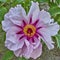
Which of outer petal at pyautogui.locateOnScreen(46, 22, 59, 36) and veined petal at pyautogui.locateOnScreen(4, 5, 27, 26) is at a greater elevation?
veined petal at pyautogui.locateOnScreen(4, 5, 27, 26)

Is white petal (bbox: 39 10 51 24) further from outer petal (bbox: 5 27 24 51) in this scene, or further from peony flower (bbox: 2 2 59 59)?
outer petal (bbox: 5 27 24 51)

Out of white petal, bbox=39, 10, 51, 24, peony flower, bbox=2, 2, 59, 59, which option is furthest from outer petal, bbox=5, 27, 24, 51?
white petal, bbox=39, 10, 51, 24

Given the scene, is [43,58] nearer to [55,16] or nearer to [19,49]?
[55,16]

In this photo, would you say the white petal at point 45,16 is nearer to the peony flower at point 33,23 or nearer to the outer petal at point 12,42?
the peony flower at point 33,23

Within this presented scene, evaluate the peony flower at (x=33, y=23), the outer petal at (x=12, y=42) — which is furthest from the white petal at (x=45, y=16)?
the outer petal at (x=12, y=42)

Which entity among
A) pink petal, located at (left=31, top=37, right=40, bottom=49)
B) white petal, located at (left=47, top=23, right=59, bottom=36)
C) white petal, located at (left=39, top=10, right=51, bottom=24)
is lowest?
pink petal, located at (left=31, top=37, right=40, bottom=49)

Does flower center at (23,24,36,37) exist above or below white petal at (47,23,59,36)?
below
